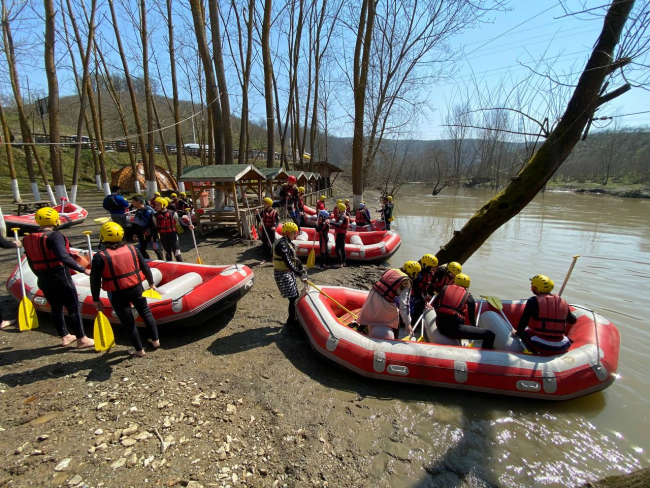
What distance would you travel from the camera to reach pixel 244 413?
2924mm

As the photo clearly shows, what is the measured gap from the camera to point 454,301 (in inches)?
146

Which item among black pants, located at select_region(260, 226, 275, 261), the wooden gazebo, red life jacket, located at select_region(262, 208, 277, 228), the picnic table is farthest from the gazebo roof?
the picnic table

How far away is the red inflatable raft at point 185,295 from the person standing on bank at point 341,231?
3.31 metres

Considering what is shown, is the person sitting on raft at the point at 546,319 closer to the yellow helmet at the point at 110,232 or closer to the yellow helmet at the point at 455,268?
the yellow helmet at the point at 455,268

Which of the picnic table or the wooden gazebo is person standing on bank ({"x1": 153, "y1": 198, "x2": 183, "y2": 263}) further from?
the picnic table

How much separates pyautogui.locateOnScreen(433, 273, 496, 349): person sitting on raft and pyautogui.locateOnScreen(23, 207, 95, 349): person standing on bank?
403 cm

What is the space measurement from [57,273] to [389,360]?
383 cm

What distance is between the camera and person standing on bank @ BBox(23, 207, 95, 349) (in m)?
3.44

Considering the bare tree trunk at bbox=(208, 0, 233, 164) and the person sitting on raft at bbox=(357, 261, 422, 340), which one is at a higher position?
the bare tree trunk at bbox=(208, 0, 233, 164)

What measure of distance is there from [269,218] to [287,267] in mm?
3348

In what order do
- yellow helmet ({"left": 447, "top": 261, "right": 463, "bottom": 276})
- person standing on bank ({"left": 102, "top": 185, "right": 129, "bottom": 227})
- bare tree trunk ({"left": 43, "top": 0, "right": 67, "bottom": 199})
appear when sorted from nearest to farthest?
yellow helmet ({"left": 447, "top": 261, "right": 463, "bottom": 276}) < person standing on bank ({"left": 102, "top": 185, "right": 129, "bottom": 227}) < bare tree trunk ({"left": 43, "top": 0, "right": 67, "bottom": 199})

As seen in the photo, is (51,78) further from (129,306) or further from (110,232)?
(129,306)

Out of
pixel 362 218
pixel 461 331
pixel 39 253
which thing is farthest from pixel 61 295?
pixel 362 218

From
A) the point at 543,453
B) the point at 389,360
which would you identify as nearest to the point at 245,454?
the point at 389,360
